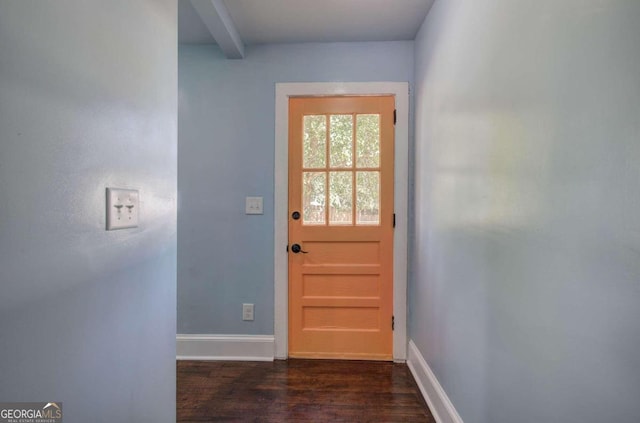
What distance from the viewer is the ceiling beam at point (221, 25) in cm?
172

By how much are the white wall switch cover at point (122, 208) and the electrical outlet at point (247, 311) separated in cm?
150

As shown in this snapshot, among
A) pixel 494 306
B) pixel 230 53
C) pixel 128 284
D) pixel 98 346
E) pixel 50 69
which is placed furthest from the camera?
pixel 230 53

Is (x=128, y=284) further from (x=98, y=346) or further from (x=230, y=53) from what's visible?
(x=230, y=53)

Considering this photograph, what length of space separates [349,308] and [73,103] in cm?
204

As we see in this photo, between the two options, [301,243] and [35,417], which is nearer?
[35,417]

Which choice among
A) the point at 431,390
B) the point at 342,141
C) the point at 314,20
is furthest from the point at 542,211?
the point at 314,20

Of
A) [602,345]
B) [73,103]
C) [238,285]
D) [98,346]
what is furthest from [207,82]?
[602,345]

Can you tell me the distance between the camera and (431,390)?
1.74m

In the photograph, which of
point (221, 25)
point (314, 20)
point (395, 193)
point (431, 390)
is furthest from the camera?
point (395, 193)

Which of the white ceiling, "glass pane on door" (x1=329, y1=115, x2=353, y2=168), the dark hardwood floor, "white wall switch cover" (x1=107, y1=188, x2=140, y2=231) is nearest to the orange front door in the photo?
"glass pane on door" (x1=329, y1=115, x2=353, y2=168)

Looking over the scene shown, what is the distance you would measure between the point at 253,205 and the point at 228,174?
0.31 metres

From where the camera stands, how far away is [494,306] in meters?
1.13

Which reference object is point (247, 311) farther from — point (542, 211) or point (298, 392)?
point (542, 211)

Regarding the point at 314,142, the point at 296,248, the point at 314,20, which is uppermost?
the point at 314,20
